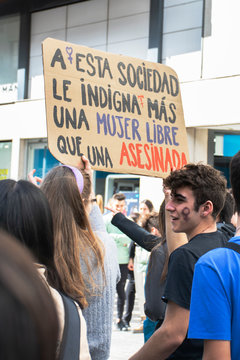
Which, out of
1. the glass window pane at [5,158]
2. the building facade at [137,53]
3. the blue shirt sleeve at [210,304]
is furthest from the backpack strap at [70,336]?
the glass window pane at [5,158]

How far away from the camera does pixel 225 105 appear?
11.2m

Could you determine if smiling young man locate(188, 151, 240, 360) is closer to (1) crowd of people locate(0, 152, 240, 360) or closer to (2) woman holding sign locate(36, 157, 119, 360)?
(1) crowd of people locate(0, 152, 240, 360)

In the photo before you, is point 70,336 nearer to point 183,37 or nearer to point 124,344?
point 124,344

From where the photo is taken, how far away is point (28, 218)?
62.6 inches

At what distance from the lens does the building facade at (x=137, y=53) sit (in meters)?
11.2

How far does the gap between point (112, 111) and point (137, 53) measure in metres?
9.28

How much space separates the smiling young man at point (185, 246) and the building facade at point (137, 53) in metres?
8.72

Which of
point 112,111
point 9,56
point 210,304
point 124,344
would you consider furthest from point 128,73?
point 9,56

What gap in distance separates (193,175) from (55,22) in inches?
486

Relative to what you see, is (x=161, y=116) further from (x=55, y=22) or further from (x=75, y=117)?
(x=55, y=22)

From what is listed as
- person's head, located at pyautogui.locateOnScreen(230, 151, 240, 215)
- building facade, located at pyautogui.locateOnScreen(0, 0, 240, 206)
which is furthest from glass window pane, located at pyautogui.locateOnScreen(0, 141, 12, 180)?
person's head, located at pyautogui.locateOnScreen(230, 151, 240, 215)

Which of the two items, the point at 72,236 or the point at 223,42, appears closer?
the point at 72,236

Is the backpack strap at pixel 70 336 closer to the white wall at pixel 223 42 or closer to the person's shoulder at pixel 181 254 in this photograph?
the person's shoulder at pixel 181 254

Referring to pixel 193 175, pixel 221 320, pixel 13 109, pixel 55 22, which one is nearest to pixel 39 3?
pixel 55 22
